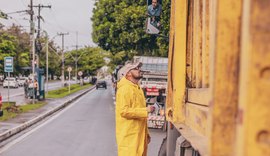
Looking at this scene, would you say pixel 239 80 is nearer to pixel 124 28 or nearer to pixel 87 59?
pixel 124 28

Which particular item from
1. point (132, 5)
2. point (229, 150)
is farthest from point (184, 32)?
point (132, 5)

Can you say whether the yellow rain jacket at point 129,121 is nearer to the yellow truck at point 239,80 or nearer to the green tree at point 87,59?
the yellow truck at point 239,80

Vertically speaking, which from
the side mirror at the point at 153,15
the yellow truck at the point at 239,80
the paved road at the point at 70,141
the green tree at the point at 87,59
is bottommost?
the paved road at the point at 70,141

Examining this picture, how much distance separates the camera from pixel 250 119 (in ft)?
4.82

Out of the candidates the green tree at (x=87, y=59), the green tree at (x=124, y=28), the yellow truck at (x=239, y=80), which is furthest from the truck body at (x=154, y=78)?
the green tree at (x=87, y=59)

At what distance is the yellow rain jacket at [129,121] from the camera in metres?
5.43

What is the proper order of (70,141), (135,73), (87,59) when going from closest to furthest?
(135,73) → (70,141) → (87,59)

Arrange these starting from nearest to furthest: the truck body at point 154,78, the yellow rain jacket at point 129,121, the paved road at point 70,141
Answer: the yellow rain jacket at point 129,121
the paved road at point 70,141
the truck body at point 154,78

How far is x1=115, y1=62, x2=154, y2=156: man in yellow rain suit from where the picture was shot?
17.8 ft

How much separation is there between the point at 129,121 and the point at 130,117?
0.10 metres

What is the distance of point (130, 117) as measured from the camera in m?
5.44

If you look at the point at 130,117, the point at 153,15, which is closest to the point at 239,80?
the point at 130,117

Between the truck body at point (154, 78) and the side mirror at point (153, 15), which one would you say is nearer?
the side mirror at point (153, 15)

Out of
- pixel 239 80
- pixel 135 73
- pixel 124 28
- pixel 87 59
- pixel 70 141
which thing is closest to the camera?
pixel 239 80
